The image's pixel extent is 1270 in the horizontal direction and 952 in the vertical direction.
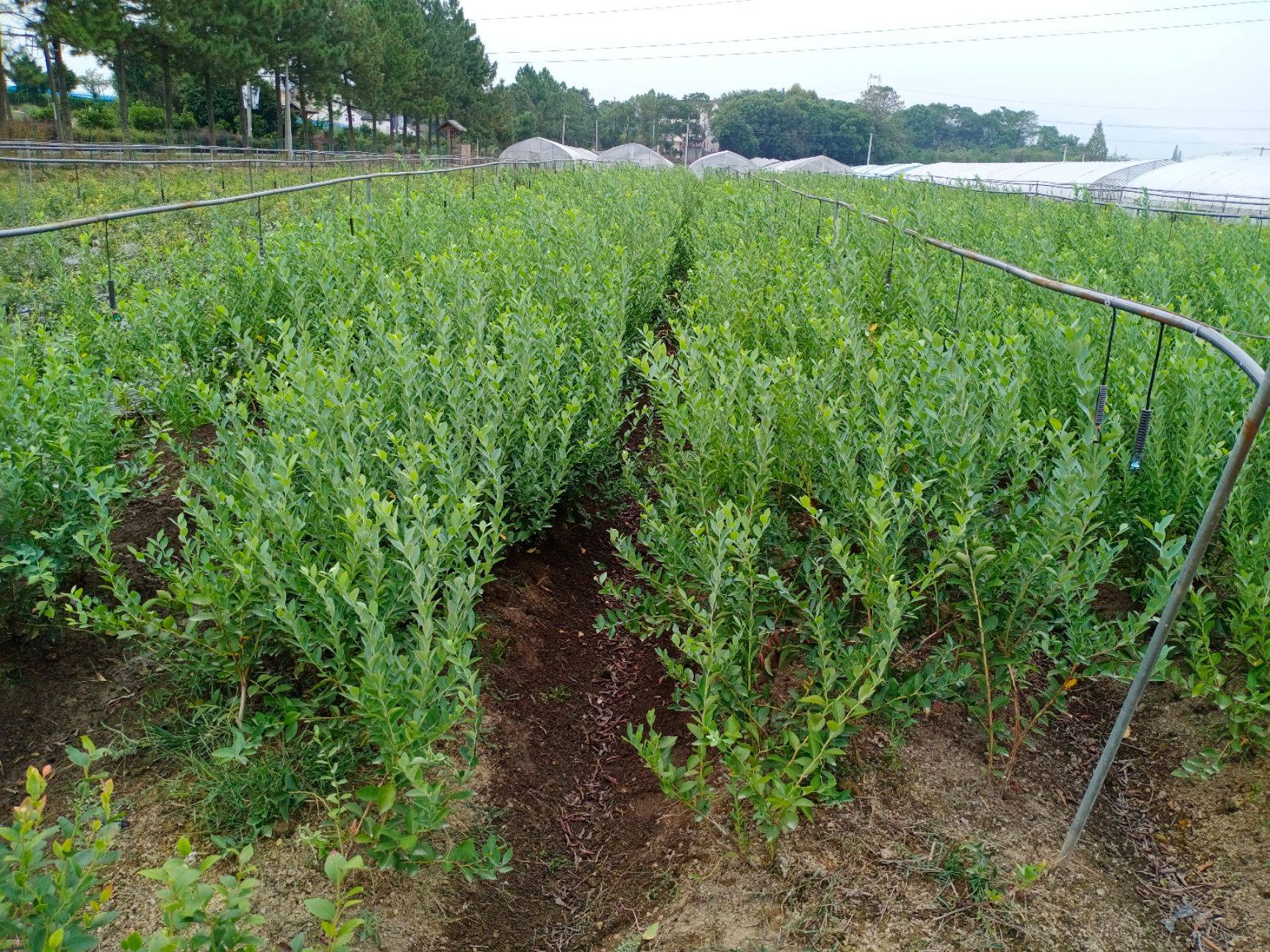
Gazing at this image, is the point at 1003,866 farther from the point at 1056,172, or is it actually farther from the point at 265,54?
the point at 1056,172

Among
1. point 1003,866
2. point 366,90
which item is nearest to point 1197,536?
point 1003,866

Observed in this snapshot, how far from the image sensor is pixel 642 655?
184 inches

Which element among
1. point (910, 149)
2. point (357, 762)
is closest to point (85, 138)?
point (357, 762)

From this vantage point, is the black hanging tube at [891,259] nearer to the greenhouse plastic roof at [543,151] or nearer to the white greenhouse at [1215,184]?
the white greenhouse at [1215,184]

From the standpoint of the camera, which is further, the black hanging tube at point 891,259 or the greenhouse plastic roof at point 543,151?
the greenhouse plastic roof at point 543,151

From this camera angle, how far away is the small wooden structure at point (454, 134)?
65.1m

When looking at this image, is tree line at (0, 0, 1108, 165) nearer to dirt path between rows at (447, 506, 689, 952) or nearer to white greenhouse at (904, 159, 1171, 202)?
white greenhouse at (904, 159, 1171, 202)

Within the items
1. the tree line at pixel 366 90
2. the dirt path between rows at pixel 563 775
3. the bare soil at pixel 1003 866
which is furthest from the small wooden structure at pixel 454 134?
the bare soil at pixel 1003 866

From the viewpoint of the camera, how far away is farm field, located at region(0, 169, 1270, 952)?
2744 mm

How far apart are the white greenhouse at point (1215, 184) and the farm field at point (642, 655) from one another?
23614 millimetres

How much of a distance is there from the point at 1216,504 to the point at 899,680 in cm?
142

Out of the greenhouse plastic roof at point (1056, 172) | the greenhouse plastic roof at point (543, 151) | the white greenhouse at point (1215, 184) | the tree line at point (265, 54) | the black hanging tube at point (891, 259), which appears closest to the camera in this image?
the black hanging tube at point (891, 259)

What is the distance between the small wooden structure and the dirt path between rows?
5960 cm

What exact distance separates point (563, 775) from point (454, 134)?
7608cm
